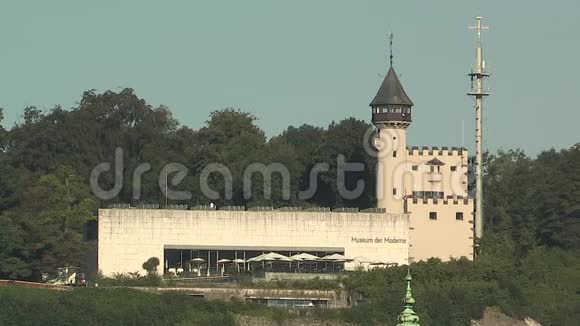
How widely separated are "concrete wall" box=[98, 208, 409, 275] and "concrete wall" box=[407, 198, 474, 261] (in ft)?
3.39

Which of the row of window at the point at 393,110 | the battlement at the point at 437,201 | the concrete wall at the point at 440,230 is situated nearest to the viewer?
the concrete wall at the point at 440,230

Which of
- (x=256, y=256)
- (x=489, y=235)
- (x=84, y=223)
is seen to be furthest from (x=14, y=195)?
(x=489, y=235)

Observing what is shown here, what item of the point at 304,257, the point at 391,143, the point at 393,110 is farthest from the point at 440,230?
the point at 304,257

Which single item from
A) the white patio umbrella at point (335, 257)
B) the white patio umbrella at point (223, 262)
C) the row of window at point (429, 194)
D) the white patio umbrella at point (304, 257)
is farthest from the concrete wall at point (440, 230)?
the white patio umbrella at point (223, 262)

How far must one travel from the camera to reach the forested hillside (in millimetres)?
92875

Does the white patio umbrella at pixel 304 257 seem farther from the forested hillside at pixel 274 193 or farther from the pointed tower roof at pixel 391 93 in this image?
the pointed tower roof at pixel 391 93

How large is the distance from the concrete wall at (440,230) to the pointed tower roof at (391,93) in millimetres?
4241

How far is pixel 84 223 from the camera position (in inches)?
3789

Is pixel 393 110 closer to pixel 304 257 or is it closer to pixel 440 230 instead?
pixel 440 230

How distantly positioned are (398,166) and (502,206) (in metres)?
6.68

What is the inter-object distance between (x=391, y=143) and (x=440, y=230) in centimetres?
418

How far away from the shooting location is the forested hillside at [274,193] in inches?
3656

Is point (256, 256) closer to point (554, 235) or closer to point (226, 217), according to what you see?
point (226, 217)

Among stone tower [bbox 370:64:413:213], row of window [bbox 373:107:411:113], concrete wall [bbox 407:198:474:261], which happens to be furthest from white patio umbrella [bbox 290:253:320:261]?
row of window [bbox 373:107:411:113]
